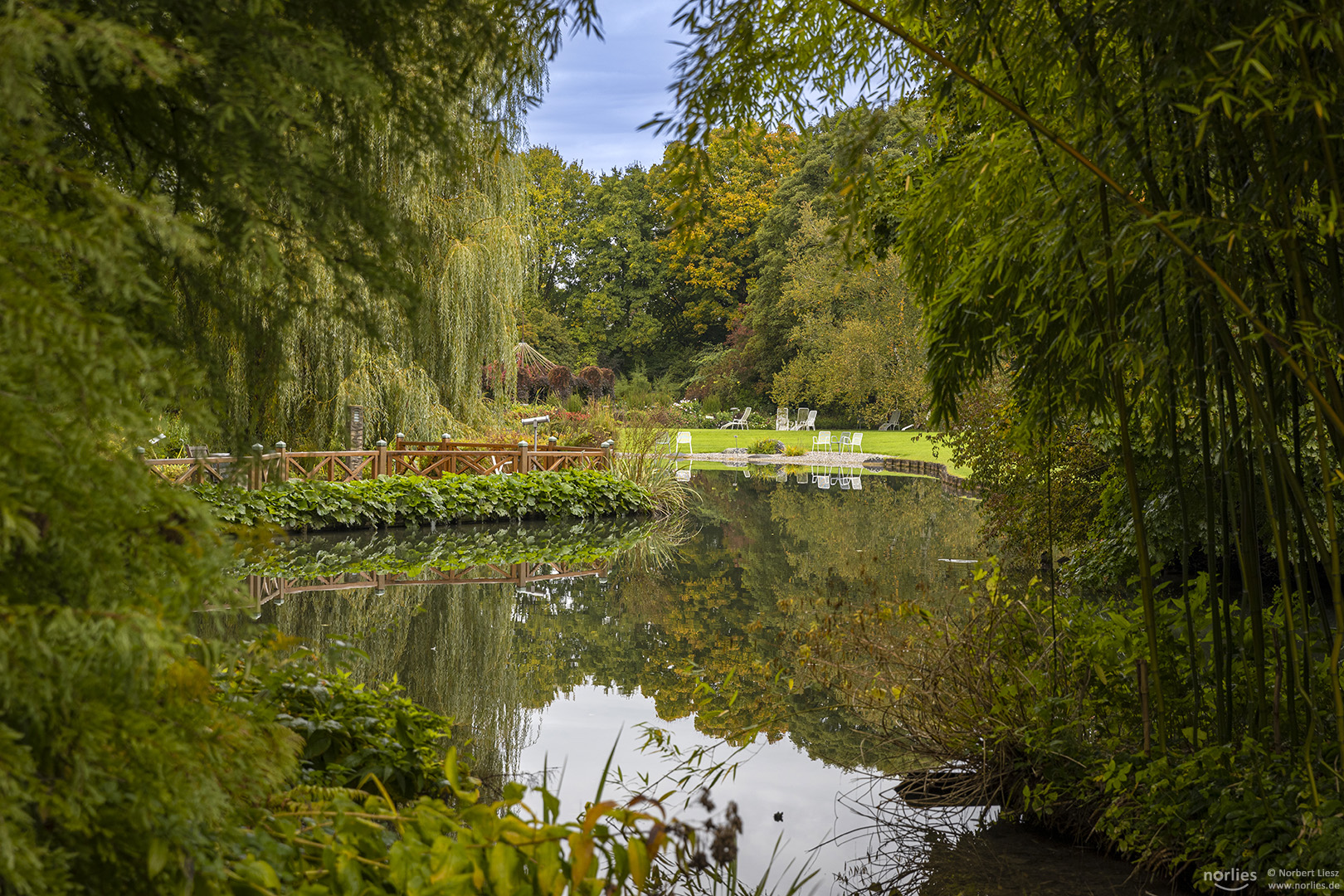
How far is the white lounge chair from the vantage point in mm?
29312

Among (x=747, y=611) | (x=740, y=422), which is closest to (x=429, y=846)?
(x=747, y=611)

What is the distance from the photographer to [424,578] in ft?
25.6

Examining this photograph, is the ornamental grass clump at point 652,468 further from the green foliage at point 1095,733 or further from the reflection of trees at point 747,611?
the green foliage at point 1095,733

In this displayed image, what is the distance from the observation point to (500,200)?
13.2 m

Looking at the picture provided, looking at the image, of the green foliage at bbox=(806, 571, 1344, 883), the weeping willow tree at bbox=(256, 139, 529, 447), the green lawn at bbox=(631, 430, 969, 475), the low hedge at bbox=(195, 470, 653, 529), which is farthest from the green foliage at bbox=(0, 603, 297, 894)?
the green lawn at bbox=(631, 430, 969, 475)

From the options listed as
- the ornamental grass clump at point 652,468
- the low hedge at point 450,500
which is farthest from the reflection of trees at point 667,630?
the ornamental grass clump at point 652,468

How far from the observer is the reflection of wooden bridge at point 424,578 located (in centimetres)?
727

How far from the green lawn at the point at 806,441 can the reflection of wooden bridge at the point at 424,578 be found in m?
14.6

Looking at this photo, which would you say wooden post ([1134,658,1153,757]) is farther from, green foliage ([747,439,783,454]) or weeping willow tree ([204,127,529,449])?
green foliage ([747,439,783,454])

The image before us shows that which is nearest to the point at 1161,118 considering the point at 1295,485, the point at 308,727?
the point at 1295,485

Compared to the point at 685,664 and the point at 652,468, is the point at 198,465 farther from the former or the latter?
the point at 685,664

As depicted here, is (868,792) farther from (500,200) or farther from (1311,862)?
(500,200)

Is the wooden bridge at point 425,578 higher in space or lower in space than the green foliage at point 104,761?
lower

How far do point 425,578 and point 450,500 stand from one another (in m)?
3.89
